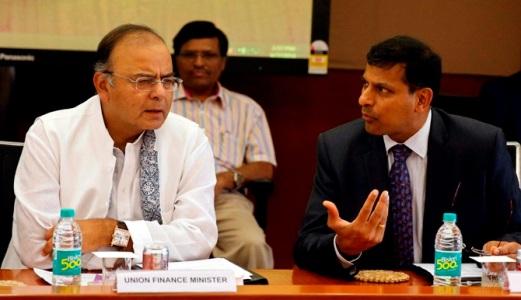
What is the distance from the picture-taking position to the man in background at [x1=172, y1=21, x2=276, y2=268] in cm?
524

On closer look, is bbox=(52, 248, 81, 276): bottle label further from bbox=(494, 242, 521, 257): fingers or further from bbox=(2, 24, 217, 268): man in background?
bbox=(494, 242, 521, 257): fingers

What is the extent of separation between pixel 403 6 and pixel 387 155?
99.8 inches

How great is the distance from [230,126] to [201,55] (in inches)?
16.9

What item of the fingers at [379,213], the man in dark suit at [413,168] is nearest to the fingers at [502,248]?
the man in dark suit at [413,168]

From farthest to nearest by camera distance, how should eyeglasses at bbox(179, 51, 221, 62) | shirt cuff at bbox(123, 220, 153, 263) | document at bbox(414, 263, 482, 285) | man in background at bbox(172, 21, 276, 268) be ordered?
eyeglasses at bbox(179, 51, 221, 62), man in background at bbox(172, 21, 276, 268), shirt cuff at bbox(123, 220, 153, 263), document at bbox(414, 263, 482, 285)

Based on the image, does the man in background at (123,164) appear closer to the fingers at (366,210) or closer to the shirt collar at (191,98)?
the fingers at (366,210)

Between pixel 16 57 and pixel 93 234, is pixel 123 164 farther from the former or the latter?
pixel 16 57

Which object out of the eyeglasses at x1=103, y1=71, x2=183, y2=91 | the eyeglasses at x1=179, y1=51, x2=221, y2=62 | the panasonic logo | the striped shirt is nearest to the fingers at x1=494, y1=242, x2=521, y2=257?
the eyeglasses at x1=103, y1=71, x2=183, y2=91

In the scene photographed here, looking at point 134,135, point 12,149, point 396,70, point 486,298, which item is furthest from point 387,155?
point 12,149

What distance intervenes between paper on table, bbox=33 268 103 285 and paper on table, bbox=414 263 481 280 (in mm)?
1019

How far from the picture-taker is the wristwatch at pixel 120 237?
3195mm

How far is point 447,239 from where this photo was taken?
10.0 ft

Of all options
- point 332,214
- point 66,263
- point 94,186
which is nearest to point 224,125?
point 94,186

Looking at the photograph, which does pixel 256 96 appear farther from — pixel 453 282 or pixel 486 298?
pixel 486 298
